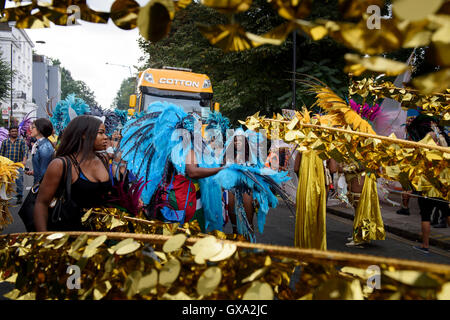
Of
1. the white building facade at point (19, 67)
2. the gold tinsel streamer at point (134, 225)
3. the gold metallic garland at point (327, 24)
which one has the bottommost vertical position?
the gold tinsel streamer at point (134, 225)

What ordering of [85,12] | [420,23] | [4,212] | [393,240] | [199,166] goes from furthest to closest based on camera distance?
[393,240]
[199,166]
[4,212]
[85,12]
[420,23]

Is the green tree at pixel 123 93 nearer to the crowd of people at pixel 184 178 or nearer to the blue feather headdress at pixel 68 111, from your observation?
the blue feather headdress at pixel 68 111

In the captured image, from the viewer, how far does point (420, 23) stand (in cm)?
55

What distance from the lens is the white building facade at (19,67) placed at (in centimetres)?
4539

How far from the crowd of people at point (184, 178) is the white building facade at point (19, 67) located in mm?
41798

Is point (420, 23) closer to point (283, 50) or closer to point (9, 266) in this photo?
point (9, 266)

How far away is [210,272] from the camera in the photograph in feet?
2.74

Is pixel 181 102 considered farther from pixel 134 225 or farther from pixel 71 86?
pixel 71 86

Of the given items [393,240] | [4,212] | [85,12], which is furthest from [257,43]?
[393,240]

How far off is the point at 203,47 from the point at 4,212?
13.6m

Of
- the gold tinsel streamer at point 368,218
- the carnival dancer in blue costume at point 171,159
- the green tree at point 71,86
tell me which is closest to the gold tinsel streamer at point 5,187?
the carnival dancer in blue costume at point 171,159

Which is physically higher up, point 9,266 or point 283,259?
point 283,259

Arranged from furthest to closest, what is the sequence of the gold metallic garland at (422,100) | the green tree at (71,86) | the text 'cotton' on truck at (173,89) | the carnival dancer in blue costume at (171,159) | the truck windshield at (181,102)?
the green tree at (71,86), the text 'cotton' on truck at (173,89), the truck windshield at (181,102), the carnival dancer in blue costume at (171,159), the gold metallic garland at (422,100)

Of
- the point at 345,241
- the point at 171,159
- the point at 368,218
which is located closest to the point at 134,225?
the point at 171,159
